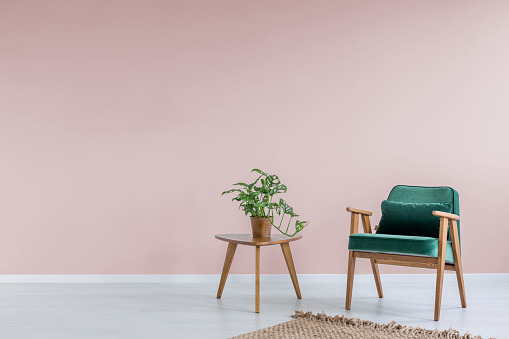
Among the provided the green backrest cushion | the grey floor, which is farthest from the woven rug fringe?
the green backrest cushion

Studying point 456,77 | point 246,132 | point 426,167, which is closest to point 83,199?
point 246,132

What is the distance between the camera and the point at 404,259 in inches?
116

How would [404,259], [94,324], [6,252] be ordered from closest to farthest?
[94,324]
[404,259]
[6,252]

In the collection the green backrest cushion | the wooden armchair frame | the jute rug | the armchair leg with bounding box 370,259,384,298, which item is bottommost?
the jute rug

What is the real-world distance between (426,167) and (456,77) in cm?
80

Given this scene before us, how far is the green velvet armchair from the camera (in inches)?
114

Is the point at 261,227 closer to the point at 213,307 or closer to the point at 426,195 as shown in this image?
the point at 213,307

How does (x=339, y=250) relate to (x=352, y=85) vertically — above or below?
below

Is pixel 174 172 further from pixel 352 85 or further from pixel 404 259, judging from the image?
pixel 404 259

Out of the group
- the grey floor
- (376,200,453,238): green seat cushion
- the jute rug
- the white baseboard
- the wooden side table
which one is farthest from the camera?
the white baseboard

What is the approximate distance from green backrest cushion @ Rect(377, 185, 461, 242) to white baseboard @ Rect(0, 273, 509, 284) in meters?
0.83

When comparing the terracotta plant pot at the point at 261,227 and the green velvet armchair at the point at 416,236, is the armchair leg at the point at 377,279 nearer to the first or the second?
the green velvet armchair at the point at 416,236

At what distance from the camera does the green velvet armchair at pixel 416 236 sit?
2.89m

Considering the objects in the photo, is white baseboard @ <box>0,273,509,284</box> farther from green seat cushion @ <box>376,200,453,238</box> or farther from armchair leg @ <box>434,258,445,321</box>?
armchair leg @ <box>434,258,445,321</box>
